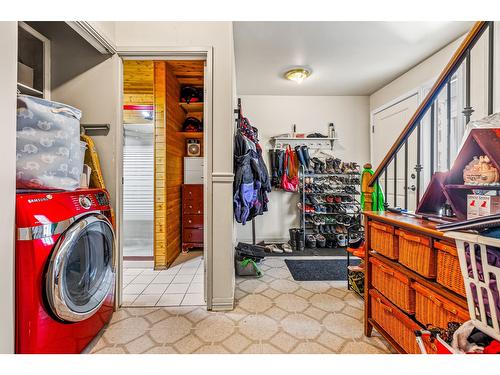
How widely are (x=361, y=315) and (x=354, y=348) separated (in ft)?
1.33

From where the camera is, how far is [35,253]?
3.38 feet

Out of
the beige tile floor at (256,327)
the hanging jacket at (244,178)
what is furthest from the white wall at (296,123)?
the beige tile floor at (256,327)

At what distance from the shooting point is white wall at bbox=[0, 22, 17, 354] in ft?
3.04

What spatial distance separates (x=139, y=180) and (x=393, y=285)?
2887 mm

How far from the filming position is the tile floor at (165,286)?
1977 millimetres

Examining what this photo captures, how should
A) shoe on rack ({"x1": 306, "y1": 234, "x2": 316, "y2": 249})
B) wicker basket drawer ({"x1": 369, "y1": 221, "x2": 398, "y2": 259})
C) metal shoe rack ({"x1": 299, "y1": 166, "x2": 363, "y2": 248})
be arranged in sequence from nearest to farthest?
wicker basket drawer ({"x1": 369, "y1": 221, "x2": 398, "y2": 259})
shoe on rack ({"x1": 306, "y1": 234, "x2": 316, "y2": 249})
metal shoe rack ({"x1": 299, "y1": 166, "x2": 363, "y2": 248})

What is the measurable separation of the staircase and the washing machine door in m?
1.82

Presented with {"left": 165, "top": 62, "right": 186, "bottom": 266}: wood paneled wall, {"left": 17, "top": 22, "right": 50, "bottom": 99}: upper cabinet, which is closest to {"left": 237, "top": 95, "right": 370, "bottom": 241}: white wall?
{"left": 165, "top": 62, "right": 186, "bottom": 266}: wood paneled wall

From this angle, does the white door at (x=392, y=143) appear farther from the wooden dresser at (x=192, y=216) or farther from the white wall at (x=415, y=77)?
the wooden dresser at (x=192, y=216)

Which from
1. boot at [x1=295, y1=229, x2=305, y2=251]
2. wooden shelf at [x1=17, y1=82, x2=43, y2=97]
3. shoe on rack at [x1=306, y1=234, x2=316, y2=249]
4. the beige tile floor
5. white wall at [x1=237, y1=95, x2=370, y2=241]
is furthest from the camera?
→ white wall at [x1=237, y1=95, x2=370, y2=241]

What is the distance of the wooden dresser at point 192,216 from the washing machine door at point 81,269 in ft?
5.52

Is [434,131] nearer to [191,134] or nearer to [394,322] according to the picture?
[394,322]

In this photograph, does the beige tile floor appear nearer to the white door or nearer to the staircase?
the staircase
